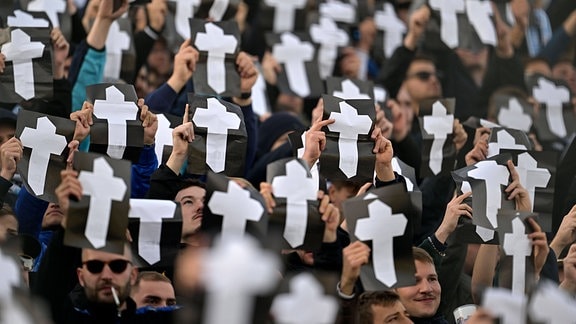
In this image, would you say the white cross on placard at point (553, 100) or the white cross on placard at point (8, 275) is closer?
the white cross on placard at point (8, 275)

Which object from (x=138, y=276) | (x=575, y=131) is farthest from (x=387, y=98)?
(x=138, y=276)

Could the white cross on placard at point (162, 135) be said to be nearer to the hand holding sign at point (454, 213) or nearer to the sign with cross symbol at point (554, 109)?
the hand holding sign at point (454, 213)

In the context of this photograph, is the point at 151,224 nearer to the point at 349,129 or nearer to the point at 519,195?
the point at 349,129

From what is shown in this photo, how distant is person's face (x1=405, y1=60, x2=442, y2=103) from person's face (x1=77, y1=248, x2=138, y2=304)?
3.95 meters

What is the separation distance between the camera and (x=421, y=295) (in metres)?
6.58

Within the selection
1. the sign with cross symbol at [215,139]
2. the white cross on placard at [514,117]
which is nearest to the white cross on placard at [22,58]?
the sign with cross symbol at [215,139]

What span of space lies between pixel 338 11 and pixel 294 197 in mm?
4584

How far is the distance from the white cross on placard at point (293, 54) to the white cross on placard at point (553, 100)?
1480 millimetres

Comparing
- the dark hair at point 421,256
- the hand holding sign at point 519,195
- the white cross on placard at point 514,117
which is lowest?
the white cross on placard at point 514,117

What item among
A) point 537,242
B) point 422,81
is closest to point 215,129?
point 537,242

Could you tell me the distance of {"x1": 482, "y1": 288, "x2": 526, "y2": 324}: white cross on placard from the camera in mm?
5078

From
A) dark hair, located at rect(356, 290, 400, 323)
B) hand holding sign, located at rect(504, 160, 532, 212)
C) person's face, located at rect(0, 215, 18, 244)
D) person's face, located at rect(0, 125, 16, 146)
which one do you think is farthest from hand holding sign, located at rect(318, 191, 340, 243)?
person's face, located at rect(0, 125, 16, 146)

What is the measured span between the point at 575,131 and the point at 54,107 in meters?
3.40

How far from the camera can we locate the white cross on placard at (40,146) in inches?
257
